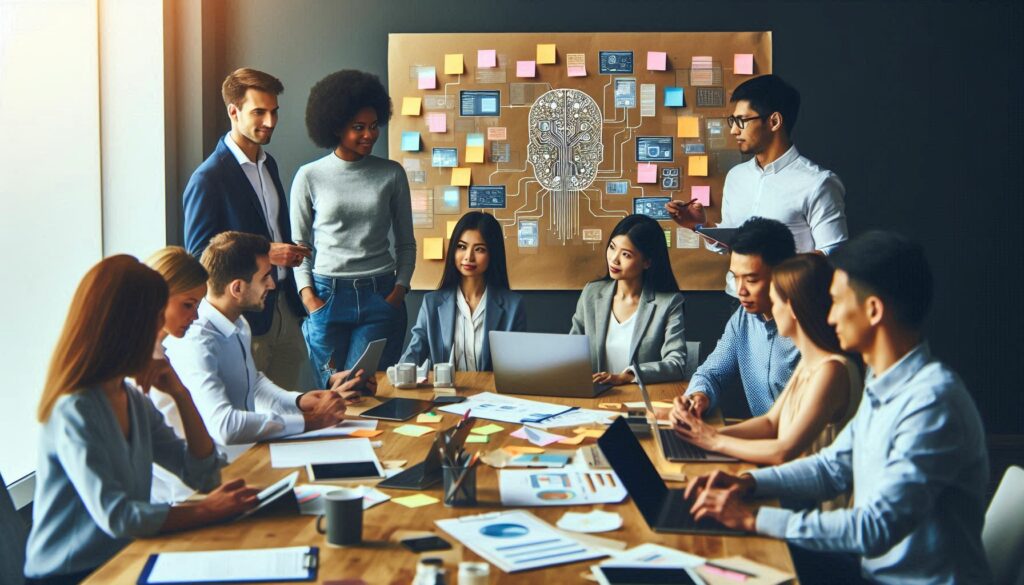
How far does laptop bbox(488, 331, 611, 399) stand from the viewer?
9.82 feet

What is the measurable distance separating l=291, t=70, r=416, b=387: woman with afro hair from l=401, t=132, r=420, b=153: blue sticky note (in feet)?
2.61

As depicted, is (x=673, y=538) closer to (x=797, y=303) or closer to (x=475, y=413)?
(x=797, y=303)

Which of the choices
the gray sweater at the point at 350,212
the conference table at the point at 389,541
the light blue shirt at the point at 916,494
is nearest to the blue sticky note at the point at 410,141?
the gray sweater at the point at 350,212

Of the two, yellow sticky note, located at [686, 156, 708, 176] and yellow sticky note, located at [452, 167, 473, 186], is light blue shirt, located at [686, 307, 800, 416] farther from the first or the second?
yellow sticky note, located at [452, 167, 473, 186]

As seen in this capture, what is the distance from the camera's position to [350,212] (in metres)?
3.99

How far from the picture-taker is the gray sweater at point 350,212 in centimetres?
399

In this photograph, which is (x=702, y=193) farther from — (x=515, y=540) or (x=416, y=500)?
(x=515, y=540)

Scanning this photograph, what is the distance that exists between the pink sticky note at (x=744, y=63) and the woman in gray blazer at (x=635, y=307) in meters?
1.53

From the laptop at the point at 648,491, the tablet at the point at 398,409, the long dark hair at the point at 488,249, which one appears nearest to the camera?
the laptop at the point at 648,491

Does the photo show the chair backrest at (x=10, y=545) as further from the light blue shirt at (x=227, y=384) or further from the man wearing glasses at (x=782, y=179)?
the man wearing glasses at (x=782, y=179)

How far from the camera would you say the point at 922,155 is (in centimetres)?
482

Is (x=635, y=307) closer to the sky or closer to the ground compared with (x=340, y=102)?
closer to the ground

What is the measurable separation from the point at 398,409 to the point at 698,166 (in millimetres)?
2582

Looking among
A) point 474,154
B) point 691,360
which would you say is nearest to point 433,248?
point 474,154
